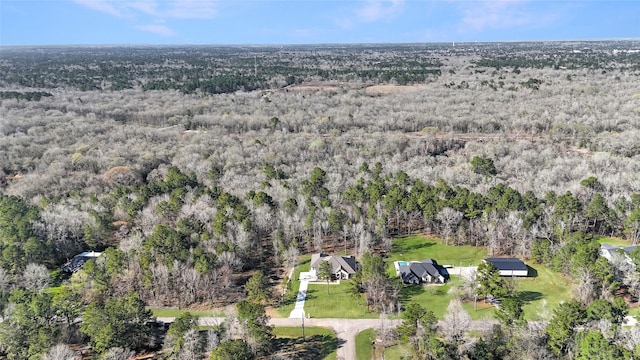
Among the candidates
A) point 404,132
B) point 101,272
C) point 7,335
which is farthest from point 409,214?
point 404,132

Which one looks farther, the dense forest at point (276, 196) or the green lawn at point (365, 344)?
the dense forest at point (276, 196)

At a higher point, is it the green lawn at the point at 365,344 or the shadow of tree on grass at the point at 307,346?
the green lawn at the point at 365,344

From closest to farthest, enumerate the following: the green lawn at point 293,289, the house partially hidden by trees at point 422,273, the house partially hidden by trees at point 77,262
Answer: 1. the green lawn at point 293,289
2. the house partially hidden by trees at point 422,273
3. the house partially hidden by trees at point 77,262

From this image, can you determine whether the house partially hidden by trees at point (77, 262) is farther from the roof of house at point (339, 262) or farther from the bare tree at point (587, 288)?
the bare tree at point (587, 288)

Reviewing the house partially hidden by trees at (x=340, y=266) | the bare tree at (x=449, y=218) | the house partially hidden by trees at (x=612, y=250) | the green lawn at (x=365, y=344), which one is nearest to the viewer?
the green lawn at (x=365, y=344)

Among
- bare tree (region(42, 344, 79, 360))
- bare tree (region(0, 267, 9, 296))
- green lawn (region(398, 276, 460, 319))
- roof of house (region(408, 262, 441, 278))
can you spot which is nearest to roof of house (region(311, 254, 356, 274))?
green lawn (region(398, 276, 460, 319))

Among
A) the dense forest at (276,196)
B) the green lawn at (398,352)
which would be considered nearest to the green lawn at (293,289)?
the dense forest at (276,196)

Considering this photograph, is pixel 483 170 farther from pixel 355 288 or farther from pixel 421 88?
pixel 421 88

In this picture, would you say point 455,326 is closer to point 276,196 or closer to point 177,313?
point 177,313

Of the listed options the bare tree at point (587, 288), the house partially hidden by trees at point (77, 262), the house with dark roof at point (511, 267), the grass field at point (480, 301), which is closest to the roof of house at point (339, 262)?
the grass field at point (480, 301)

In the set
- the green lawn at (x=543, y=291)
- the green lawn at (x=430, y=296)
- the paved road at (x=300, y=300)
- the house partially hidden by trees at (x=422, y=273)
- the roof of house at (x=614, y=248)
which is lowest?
the paved road at (x=300, y=300)
